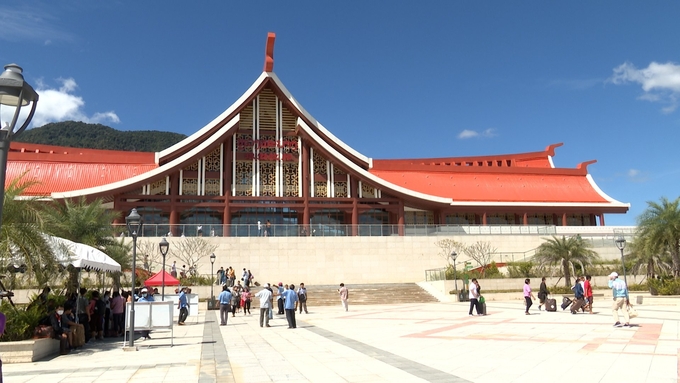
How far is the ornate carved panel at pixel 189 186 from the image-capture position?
32.4 meters

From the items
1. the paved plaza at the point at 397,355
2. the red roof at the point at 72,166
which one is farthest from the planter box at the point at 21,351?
the red roof at the point at 72,166

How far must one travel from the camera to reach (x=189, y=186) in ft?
107

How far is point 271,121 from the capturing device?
35.0 m

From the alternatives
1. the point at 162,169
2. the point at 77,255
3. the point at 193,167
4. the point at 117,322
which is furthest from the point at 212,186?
the point at 77,255

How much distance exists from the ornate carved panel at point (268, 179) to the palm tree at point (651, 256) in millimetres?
20335

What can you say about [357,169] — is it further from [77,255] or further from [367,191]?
[77,255]

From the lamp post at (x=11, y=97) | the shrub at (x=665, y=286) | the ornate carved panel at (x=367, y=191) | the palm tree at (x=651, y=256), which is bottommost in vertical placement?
the shrub at (x=665, y=286)

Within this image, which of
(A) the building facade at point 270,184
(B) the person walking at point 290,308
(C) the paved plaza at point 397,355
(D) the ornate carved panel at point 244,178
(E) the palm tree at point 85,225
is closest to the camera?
(C) the paved plaza at point 397,355

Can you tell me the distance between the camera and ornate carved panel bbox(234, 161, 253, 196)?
109 ft

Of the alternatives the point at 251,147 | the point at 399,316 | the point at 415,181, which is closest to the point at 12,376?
the point at 399,316

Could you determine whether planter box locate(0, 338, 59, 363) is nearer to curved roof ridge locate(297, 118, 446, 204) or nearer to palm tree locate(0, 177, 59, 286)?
palm tree locate(0, 177, 59, 286)

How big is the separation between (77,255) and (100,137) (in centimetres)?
11393

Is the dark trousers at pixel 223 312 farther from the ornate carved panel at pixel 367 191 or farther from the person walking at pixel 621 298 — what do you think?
the ornate carved panel at pixel 367 191

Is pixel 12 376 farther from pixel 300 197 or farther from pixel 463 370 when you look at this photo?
pixel 300 197
